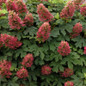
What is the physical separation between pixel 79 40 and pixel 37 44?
25.2 inches

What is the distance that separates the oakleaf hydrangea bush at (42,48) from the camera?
6.45 feet

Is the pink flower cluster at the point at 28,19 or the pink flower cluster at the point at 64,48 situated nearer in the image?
the pink flower cluster at the point at 64,48

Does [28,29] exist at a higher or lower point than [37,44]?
higher

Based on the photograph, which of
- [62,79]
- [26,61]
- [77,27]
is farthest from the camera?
[62,79]

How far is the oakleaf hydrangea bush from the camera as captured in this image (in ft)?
6.45

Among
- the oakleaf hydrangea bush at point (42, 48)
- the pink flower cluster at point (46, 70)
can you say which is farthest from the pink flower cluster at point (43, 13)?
the pink flower cluster at point (46, 70)

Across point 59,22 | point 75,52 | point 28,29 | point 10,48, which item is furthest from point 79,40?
point 10,48

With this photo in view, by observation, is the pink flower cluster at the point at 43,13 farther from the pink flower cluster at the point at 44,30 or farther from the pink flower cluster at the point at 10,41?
the pink flower cluster at the point at 10,41

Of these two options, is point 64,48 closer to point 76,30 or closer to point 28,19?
point 76,30

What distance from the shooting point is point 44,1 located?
2693mm

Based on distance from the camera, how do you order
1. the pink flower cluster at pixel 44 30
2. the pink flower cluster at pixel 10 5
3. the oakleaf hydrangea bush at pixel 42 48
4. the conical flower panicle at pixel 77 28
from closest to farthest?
1. the pink flower cluster at pixel 44 30
2. the oakleaf hydrangea bush at pixel 42 48
3. the conical flower panicle at pixel 77 28
4. the pink flower cluster at pixel 10 5

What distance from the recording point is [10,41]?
1.90 metres

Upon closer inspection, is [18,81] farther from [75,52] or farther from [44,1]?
[44,1]

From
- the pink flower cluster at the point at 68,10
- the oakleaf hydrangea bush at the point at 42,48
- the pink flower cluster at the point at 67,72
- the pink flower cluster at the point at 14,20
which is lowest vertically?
the pink flower cluster at the point at 67,72
